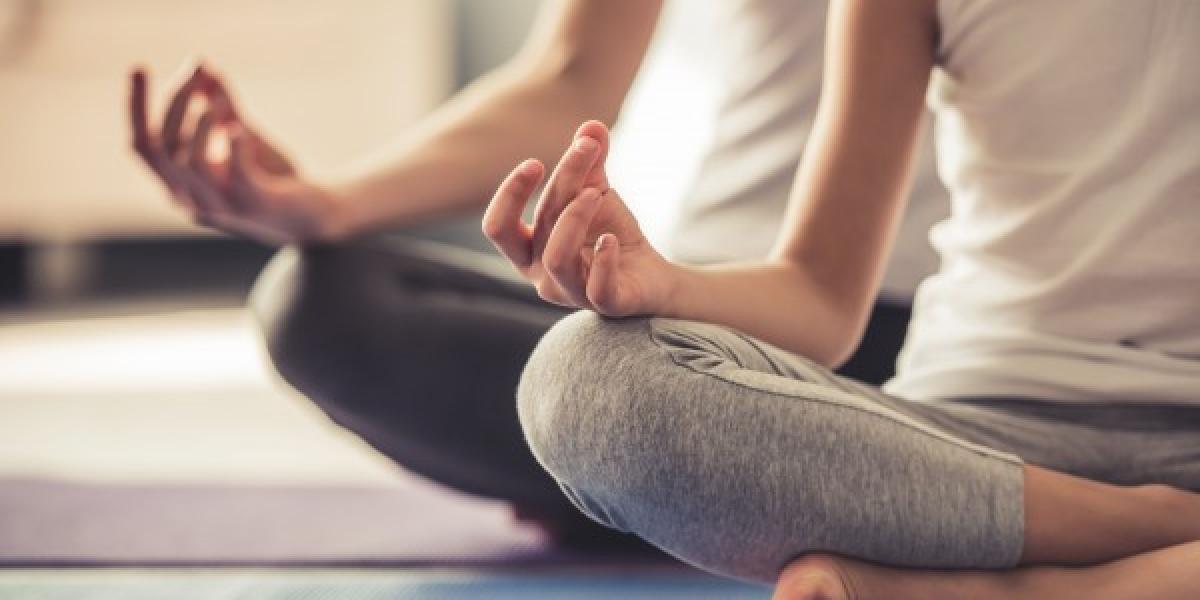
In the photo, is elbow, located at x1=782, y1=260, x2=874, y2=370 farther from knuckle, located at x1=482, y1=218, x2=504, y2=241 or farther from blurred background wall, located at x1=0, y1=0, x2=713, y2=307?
blurred background wall, located at x1=0, y1=0, x2=713, y2=307

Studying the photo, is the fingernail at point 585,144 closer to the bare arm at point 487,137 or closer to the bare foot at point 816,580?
the bare foot at point 816,580

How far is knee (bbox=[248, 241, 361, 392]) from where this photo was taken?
1.14 meters

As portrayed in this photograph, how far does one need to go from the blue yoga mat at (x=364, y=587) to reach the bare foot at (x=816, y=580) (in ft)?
1.02

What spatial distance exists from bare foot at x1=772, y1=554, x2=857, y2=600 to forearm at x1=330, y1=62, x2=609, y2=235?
0.53 m

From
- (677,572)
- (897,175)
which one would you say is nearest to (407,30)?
(677,572)

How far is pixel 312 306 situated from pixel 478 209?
165mm

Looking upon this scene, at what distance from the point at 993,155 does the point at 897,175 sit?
0.06 m

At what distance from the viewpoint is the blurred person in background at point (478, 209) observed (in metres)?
1.14

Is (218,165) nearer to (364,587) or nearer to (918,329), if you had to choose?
(364,587)

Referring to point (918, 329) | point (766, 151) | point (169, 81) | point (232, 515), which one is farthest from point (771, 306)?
point (169, 81)

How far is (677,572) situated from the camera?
1127 mm

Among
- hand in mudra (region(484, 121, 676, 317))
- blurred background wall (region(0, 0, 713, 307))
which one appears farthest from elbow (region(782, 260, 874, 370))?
blurred background wall (region(0, 0, 713, 307))

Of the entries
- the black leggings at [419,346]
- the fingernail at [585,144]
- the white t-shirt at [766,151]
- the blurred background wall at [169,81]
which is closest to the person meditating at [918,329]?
the fingernail at [585,144]

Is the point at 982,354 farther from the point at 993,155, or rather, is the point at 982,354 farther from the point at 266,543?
the point at 266,543
